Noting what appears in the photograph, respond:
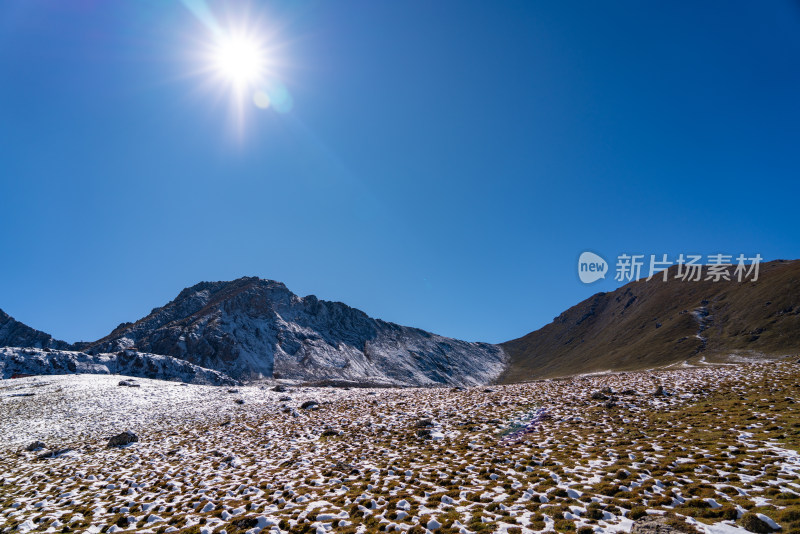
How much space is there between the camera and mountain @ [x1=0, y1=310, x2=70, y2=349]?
154 meters

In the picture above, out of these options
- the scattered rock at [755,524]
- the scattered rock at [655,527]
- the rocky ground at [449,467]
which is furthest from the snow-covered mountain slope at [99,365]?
the scattered rock at [755,524]

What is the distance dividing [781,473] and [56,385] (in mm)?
79183

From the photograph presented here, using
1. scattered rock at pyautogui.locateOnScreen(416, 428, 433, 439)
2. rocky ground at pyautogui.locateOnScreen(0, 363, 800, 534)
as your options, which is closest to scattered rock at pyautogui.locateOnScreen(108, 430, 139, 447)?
rocky ground at pyautogui.locateOnScreen(0, 363, 800, 534)

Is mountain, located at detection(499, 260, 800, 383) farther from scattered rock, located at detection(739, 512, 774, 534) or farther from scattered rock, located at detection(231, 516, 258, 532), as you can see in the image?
scattered rock, located at detection(231, 516, 258, 532)

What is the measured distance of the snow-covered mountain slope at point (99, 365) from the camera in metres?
77.9

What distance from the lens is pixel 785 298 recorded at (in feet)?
389

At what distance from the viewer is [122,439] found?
24797mm

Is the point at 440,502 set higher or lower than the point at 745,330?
lower

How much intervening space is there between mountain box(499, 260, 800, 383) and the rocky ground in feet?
359

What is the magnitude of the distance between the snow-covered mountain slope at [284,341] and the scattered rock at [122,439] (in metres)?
99.0

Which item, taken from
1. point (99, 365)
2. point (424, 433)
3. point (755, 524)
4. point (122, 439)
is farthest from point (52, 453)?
point (99, 365)

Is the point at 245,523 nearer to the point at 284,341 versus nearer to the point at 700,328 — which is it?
the point at 284,341

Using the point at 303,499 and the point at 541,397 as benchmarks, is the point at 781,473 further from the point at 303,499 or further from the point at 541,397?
the point at 541,397

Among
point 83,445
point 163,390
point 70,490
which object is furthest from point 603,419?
point 163,390
